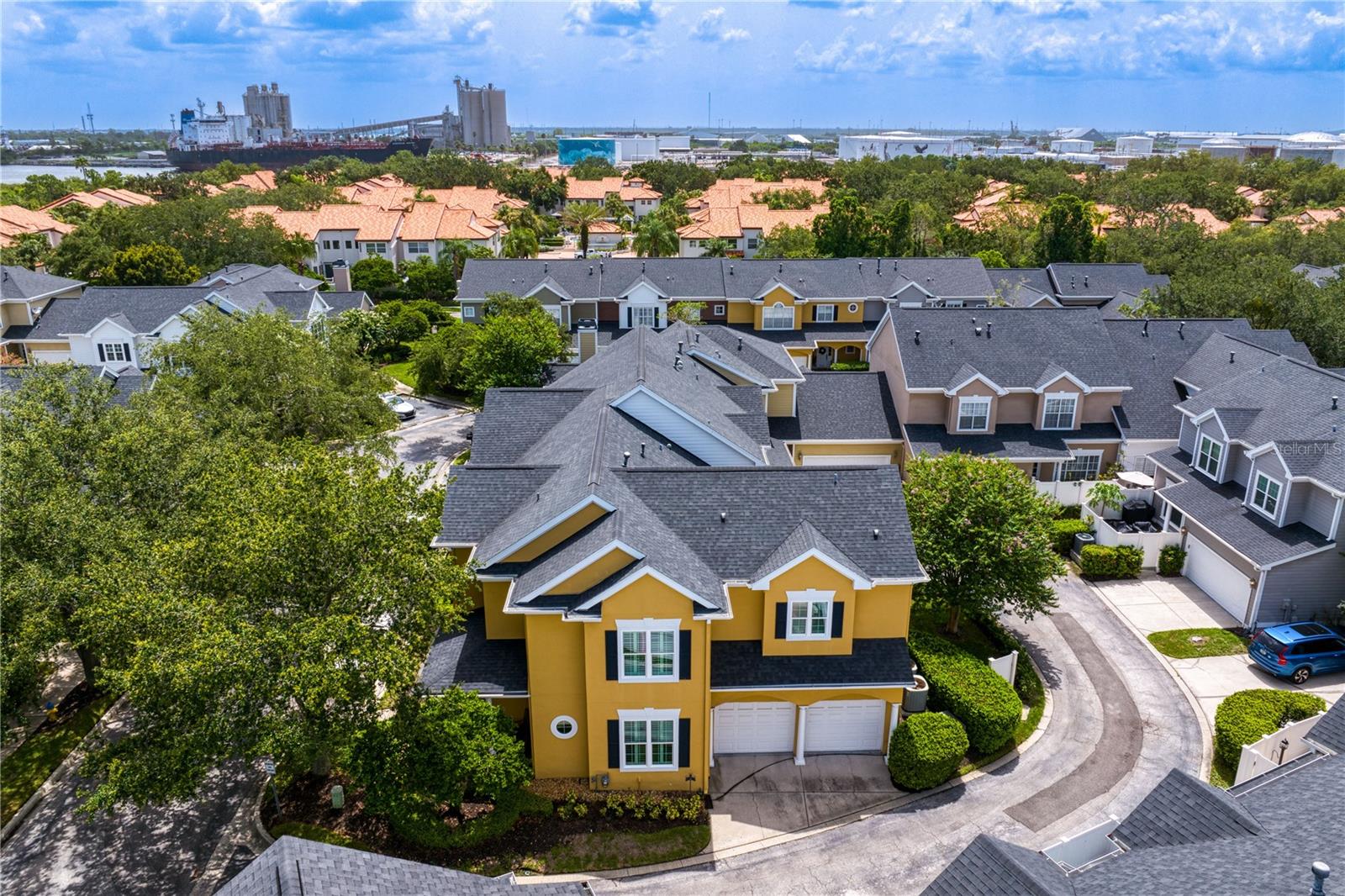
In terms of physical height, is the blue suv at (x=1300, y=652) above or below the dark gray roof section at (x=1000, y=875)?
below

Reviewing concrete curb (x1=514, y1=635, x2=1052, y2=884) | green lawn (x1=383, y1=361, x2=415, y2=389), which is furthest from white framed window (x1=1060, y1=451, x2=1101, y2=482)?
green lawn (x1=383, y1=361, x2=415, y2=389)

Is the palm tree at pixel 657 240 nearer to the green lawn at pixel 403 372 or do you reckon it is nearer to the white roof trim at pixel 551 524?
the green lawn at pixel 403 372

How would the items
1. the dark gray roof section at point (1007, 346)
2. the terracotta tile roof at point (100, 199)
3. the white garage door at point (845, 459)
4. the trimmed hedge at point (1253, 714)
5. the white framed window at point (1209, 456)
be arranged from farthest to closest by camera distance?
the terracotta tile roof at point (100, 199) < the white garage door at point (845, 459) < the dark gray roof section at point (1007, 346) < the white framed window at point (1209, 456) < the trimmed hedge at point (1253, 714)

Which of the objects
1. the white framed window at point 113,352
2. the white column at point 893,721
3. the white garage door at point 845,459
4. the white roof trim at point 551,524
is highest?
the white roof trim at point 551,524

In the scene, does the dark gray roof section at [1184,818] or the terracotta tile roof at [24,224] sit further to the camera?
the terracotta tile roof at [24,224]

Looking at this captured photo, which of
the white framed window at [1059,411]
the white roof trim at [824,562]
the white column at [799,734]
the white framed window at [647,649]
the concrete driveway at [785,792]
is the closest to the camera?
the white framed window at [647,649]

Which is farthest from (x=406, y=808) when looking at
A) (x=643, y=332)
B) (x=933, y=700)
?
(x=643, y=332)

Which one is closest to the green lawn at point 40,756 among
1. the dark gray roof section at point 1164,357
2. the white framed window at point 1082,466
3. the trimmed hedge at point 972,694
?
the trimmed hedge at point 972,694

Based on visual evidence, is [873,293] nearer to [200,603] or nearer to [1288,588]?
[1288,588]
